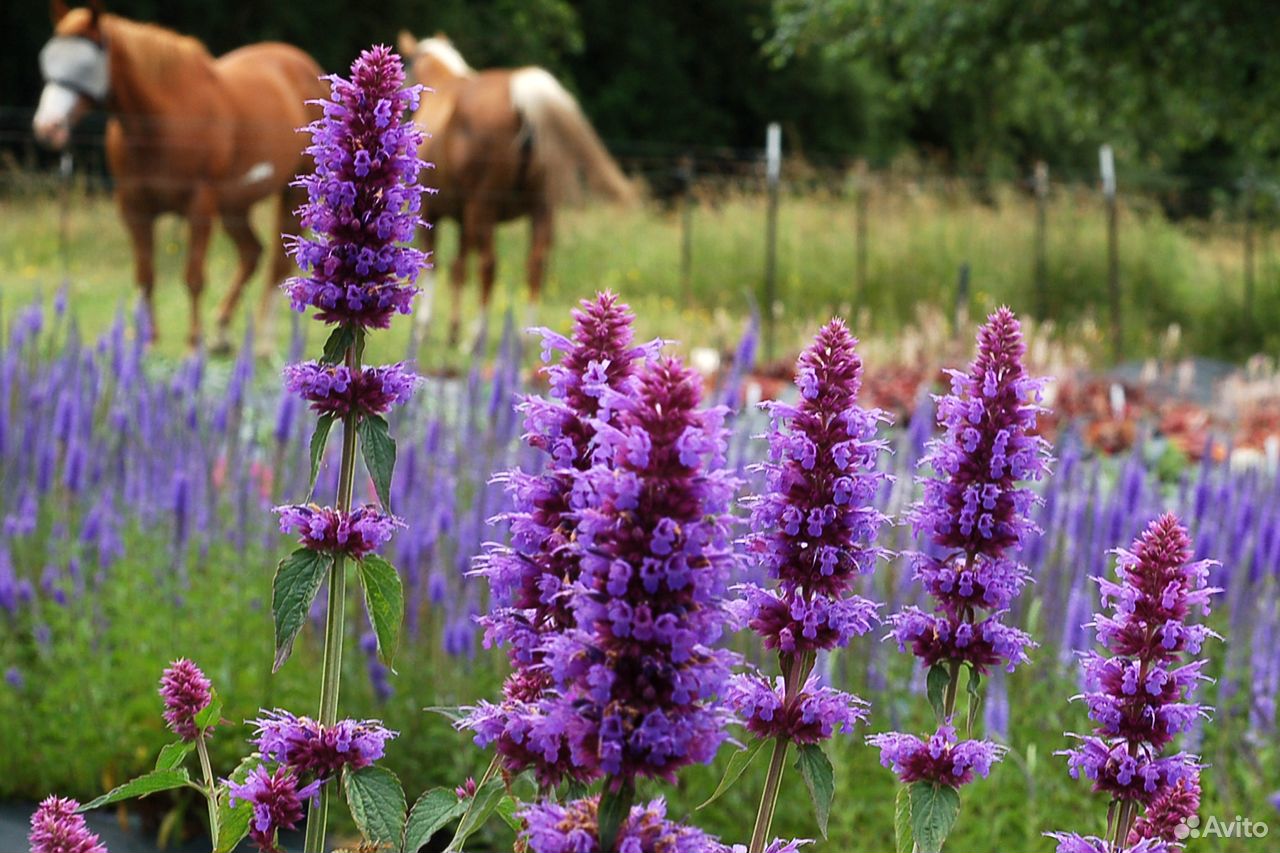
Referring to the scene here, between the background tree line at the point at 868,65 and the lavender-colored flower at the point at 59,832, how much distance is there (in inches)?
668

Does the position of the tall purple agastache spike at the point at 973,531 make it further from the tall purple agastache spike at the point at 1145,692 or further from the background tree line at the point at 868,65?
the background tree line at the point at 868,65

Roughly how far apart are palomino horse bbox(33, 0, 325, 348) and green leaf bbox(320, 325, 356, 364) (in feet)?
32.6

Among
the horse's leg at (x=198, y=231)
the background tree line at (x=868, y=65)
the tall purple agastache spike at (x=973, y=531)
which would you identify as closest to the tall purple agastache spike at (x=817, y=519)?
the tall purple agastache spike at (x=973, y=531)

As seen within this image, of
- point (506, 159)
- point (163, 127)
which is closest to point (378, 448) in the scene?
point (163, 127)

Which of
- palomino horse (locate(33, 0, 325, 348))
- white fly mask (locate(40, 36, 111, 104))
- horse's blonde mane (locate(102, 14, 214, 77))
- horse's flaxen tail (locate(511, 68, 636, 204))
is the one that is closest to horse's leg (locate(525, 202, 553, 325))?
horse's flaxen tail (locate(511, 68, 636, 204))

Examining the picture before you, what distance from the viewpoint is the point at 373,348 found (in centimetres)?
960

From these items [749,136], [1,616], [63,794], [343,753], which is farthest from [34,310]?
[749,136]

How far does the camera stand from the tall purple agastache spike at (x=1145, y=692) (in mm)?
1508

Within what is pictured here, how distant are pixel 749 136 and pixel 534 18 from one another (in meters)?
8.13

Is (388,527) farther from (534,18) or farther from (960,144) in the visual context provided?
(960,144)

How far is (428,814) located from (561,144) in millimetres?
11564

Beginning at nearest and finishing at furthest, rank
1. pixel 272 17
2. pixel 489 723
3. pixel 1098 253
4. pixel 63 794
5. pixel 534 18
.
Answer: pixel 489 723
pixel 63 794
pixel 1098 253
pixel 272 17
pixel 534 18

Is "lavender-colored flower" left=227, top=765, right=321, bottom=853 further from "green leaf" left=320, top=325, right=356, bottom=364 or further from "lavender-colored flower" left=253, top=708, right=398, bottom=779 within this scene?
"green leaf" left=320, top=325, right=356, bottom=364

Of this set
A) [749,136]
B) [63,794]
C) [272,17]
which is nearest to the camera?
[63,794]
